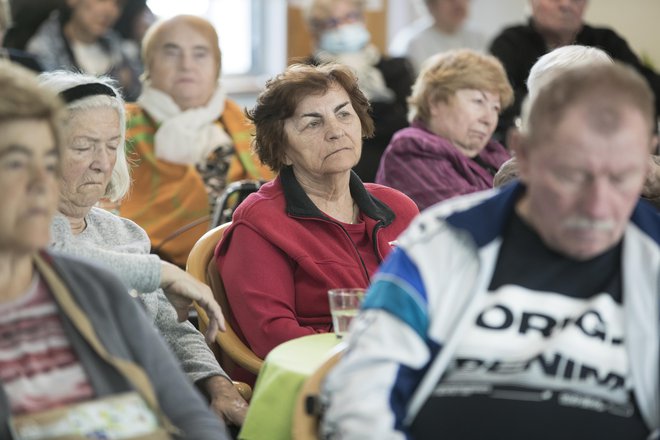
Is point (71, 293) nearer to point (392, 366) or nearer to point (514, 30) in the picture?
point (392, 366)

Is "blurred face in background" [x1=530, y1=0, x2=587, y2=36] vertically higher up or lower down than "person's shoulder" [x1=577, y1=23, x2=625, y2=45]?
higher up

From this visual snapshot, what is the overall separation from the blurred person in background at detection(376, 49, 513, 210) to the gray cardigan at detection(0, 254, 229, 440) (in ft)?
6.07

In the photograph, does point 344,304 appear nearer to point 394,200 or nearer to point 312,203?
point 312,203

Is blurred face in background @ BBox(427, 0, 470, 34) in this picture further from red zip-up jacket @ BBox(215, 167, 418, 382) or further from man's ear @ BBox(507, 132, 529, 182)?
man's ear @ BBox(507, 132, 529, 182)

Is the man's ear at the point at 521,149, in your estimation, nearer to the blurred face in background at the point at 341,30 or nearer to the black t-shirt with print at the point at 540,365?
the black t-shirt with print at the point at 540,365

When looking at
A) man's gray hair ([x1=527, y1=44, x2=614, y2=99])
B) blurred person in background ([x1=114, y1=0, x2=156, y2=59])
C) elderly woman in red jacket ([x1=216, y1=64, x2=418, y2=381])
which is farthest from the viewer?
blurred person in background ([x1=114, y1=0, x2=156, y2=59])

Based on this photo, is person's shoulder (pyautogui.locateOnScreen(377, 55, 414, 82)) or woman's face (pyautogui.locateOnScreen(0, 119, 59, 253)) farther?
person's shoulder (pyautogui.locateOnScreen(377, 55, 414, 82))

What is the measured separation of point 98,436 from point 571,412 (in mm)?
718

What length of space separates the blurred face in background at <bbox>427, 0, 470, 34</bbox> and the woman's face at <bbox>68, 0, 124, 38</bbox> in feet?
6.32

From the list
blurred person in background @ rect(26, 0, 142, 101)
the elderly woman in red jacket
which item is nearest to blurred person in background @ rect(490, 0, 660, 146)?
blurred person in background @ rect(26, 0, 142, 101)

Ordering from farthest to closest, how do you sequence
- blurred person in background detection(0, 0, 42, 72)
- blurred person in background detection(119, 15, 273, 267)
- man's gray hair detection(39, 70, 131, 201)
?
1. blurred person in background detection(0, 0, 42, 72)
2. blurred person in background detection(119, 15, 273, 267)
3. man's gray hair detection(39, 70, 131, 201)

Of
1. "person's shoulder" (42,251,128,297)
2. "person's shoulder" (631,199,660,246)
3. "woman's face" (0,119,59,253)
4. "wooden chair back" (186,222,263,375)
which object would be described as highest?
"woman's face" (0,119,59,253)

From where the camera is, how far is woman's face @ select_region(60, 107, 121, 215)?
2.41 meters

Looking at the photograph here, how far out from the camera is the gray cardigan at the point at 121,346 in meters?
1.70
